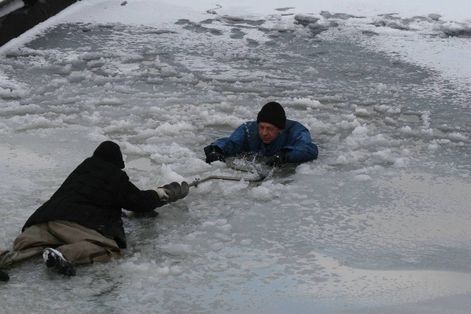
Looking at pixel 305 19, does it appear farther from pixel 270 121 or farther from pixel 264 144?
pixel 270 121

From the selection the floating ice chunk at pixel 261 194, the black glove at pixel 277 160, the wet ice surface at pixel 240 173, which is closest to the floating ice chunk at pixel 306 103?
the wet ice surface at pixel 240 173

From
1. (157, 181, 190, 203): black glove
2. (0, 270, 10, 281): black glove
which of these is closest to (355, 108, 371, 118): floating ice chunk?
(157, 181, 190, 203): black glove

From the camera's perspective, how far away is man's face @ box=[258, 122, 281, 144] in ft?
23.0

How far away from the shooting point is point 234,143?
717 cm

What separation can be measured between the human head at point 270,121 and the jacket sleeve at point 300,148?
0.18 meters

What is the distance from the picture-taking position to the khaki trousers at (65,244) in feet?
16.1

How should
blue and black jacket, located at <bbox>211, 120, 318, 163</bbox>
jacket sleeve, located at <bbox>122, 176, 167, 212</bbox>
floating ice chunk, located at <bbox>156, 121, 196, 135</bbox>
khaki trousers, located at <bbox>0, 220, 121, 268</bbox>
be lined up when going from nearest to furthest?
khaki trousers, located at <bbox>0, 220, 121, 268</bbox> < jacket sleeve, located at <bbox>122, 176, 167, 212</bbox> < blue and black jacket, located at <bbox>211, 120, 318, 163</bbox> < floating ice chunk, located at <bbox>156, 121, 196, 135</bbox>

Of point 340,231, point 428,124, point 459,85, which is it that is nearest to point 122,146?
point 340,231

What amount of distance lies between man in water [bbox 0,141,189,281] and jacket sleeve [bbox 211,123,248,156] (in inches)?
64.3

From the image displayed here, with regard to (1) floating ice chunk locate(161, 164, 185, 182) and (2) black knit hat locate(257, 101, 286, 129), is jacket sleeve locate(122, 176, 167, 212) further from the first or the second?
(2) black knit hat locate(257, 101, 286, 129)

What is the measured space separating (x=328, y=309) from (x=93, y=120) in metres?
4.32

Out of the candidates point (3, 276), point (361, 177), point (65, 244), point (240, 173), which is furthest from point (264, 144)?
point (3, 276)

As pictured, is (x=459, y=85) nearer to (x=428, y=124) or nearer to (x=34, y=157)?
(x=428, y=124)

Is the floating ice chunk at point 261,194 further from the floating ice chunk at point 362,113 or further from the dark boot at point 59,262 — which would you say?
the floating ice chunk at point 362,113
